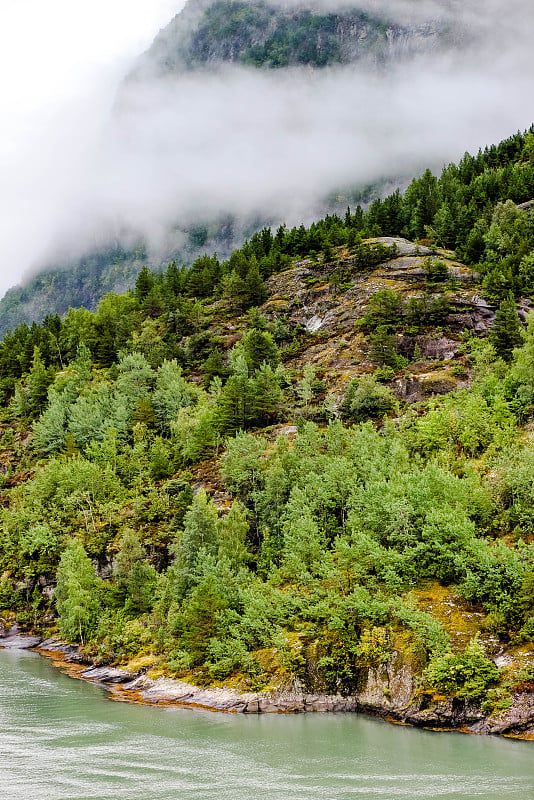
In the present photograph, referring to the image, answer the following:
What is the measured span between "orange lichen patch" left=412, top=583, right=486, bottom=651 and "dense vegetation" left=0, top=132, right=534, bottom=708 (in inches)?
22.5

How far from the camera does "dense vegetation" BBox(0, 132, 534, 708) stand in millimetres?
49219

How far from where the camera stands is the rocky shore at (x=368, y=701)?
40156 millimetres

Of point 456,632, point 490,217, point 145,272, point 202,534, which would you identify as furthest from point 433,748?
point 145,272

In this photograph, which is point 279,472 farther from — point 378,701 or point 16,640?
point 16,640

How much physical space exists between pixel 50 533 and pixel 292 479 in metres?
33.1

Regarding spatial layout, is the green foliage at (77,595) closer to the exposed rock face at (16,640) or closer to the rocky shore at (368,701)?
the exposed rock face at (16,640)

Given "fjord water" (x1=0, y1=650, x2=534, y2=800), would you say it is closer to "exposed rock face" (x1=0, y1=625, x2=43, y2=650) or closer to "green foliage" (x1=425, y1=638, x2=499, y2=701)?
"green foliage" (x1=425, y1=638, x2=499, y2=701)

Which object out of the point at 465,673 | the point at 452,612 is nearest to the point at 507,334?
the point at 452,612

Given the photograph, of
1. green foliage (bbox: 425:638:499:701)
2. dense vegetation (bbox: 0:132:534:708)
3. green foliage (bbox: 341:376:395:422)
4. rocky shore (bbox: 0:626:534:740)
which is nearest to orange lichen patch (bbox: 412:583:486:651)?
dense vegetation (bbox: 0:132:534:708)

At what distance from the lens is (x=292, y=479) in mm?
66500

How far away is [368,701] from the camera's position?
45156 mm

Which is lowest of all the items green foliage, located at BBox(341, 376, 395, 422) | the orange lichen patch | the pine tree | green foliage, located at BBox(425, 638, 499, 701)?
green foliage, located at BBox(425, 638, 499, 701)

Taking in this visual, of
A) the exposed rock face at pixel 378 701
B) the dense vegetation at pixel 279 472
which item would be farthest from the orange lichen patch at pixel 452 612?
the exposed rock face at pixel 378 701

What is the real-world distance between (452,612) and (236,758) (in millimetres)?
19423
